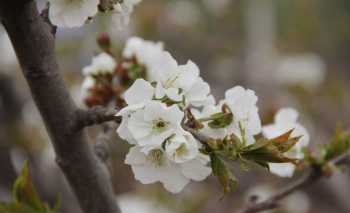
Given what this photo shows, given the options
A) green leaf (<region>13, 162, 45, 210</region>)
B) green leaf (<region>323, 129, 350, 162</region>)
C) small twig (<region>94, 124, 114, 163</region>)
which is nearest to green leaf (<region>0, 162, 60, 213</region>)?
green leaf (<region>13, 162, 45, 210</region>)

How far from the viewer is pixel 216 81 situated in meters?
4.00

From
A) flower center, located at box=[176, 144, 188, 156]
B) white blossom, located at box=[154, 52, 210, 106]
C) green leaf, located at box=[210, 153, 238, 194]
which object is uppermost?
white blossom, located at box=[154, 52, 210, 106]

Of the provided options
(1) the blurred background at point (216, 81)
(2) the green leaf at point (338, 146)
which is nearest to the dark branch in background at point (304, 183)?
(2) the green leaf at point (338, 146)

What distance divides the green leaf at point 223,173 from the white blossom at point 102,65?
421 mm

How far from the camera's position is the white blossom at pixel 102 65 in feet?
3.49

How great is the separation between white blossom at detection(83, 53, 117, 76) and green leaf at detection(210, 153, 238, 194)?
0.42 metres

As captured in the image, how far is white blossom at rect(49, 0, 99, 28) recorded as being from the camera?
2.32ft

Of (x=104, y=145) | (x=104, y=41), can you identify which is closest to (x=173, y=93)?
(x=104, y=145)

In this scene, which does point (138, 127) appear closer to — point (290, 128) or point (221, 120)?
point (221, 120)

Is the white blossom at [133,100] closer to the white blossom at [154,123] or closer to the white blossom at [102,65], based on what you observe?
the white blossom at [154,123]

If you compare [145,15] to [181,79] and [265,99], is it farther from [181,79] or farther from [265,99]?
[181,79]

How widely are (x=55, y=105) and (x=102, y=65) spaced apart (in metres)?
0.31

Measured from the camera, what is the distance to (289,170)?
3.12ft

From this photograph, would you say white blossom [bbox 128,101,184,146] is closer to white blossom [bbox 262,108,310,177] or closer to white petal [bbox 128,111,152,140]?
white petal [bbox 128,111,152,140]
